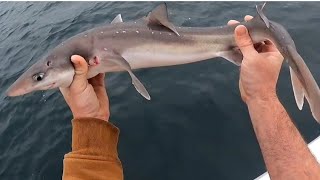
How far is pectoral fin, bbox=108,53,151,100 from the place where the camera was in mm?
3984

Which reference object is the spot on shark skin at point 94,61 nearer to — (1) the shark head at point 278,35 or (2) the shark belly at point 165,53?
(2) the shark belly at point 165,53

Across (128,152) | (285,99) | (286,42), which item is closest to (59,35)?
(128,152)

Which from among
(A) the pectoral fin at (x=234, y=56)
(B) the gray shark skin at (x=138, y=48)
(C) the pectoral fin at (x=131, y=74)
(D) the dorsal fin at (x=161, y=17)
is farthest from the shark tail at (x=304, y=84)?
(C) the pectoral fin at (x=131, y=74)

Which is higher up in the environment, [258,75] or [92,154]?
[258,75]

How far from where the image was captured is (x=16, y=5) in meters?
16.9

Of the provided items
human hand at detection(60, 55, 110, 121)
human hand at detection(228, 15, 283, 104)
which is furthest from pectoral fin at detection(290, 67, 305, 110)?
human hand at detection(60, 55, 110, 121)

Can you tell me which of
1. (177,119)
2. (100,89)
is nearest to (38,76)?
(100,89)

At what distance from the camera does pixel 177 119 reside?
6.41 m

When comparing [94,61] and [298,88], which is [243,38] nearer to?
[298,88]

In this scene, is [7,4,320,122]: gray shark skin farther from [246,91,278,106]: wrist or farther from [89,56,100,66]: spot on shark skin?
[246,91,278,106]: wrist

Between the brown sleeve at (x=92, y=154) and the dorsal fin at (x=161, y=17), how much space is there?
125 centimetres

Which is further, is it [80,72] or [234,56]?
[234,56]

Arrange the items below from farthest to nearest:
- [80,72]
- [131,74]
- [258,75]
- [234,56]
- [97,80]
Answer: [97,80] < [234,56] < [131,74] < [80,72] < [258,75]

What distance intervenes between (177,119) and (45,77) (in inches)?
112
